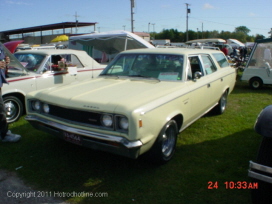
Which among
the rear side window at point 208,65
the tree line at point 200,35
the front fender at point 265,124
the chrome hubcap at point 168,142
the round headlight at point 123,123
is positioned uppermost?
the tree line at point 200,35

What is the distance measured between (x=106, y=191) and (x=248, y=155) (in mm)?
2319

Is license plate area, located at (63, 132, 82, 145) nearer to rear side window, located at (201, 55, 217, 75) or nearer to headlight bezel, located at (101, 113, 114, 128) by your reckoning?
headlight bezel, located at (101, 113, 114, 128)

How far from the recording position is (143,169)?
371 cm

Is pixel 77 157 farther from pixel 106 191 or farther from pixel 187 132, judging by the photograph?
pixel 187 132

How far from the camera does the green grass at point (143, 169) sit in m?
3.13

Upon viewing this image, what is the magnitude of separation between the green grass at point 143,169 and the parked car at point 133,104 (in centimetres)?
37

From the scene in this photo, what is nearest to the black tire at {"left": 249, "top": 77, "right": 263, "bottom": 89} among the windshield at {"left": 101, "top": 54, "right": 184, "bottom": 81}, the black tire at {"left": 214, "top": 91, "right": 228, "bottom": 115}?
the black tire at {"left": 214, "top": 91, "right": 228, "bottom": 115}

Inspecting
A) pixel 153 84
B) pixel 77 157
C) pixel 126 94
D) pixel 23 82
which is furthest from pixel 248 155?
pixel 23 82

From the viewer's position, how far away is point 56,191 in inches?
126

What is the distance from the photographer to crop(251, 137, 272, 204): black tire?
253 cm

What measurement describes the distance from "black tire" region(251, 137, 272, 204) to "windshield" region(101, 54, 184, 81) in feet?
6.72

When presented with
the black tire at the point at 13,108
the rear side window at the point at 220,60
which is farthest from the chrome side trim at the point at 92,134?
the rear side window at the point at 220,60

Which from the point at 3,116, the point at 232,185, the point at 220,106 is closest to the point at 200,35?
the point at 220,106

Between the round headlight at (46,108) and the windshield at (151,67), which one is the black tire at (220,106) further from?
the round headlight at (46,108)
